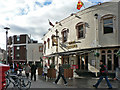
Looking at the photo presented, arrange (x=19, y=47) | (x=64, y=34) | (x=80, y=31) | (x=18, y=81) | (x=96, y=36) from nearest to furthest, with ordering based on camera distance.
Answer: (x=18, y=81) < (x=96, y=36) < (x=80, y=31) < (x=64, y=34) < (x=19, y=47)

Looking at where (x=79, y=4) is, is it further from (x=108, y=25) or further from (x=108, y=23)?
(x=108, y=25)

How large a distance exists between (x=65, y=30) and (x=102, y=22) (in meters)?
6.73

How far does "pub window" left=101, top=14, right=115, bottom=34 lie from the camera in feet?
53.6

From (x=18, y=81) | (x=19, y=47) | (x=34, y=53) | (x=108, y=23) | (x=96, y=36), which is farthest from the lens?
(x=19, y=47)

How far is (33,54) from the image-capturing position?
51156mm

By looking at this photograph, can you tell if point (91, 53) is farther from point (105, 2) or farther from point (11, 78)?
point (11, 78)

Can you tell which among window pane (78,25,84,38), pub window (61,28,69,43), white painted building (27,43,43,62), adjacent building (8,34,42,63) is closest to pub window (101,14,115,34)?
window pane (78,25,84,38)

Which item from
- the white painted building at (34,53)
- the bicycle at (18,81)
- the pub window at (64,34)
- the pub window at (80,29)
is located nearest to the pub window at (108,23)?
the pub window at (80,29)

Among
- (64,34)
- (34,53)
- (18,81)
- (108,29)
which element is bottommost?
(18,81)

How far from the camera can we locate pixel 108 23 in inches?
651

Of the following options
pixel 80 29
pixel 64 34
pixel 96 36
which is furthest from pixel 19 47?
pixel 96 36

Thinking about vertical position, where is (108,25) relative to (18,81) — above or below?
above

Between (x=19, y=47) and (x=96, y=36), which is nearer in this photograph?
(x=96, y=36)

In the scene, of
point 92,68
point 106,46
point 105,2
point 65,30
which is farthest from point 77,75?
point 105,2
